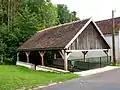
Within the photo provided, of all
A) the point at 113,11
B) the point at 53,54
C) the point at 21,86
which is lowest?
the point at 21,86

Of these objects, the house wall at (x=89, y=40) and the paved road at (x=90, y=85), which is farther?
the house wall at (x=89, y=40)

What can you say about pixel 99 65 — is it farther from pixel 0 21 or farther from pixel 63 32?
pixel 0 21

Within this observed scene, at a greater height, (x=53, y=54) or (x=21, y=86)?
(x=53, y=54)

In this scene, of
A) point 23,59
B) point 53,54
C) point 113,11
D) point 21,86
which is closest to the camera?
point 21,86

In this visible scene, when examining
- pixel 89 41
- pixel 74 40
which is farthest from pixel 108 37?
pixel 74 40

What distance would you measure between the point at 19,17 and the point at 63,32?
2188cm

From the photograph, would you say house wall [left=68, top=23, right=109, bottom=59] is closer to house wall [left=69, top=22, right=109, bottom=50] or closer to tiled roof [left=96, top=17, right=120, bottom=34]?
house wall [left=69, top=22, right=109, bottom=50]

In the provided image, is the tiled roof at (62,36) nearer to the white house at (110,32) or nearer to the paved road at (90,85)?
the paved road at (90,85)

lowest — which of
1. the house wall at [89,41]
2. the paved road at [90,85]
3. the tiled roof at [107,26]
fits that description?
the paved road at [90,85]

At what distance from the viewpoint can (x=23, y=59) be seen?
39.0 metres

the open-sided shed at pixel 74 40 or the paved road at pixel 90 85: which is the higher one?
the open-sided shed at pixel 74 40

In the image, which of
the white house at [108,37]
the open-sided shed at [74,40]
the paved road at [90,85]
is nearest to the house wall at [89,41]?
the open-sided shed at [74,40]

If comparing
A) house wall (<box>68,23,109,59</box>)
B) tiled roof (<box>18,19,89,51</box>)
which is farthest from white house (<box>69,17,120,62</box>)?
house wall (<box>68,23,109,59</box>)

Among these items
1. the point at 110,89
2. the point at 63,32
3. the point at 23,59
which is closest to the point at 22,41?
the point at 23,59
